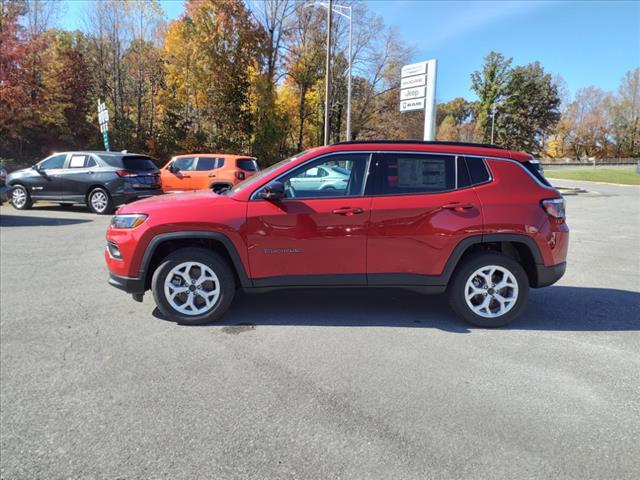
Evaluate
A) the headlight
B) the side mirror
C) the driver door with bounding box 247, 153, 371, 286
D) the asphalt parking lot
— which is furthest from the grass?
the headlight

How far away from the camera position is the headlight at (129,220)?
13.7 feet

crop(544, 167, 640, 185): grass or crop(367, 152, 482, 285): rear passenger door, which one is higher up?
crop(544, 167, 640, 185): grass

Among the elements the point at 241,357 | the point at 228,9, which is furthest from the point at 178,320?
the point at 228,9

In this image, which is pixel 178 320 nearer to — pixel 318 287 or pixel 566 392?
pixel 318 287

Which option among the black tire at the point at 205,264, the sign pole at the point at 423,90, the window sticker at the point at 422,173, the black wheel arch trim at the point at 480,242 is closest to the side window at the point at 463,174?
the window sticker at the point at 422,173

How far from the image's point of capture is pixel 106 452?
242cm

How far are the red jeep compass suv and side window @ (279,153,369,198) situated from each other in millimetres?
11

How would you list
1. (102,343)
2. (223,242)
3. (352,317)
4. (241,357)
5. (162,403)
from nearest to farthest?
1. (162,403)
2. (241,357)
3. (102,343)
4. (223,242)
5. (352,317)

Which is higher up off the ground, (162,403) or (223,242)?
(223,242)

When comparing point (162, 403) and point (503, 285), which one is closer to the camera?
point (162, 403)

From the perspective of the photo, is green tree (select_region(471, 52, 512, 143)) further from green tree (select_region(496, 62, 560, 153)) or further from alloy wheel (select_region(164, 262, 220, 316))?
alloy wheel (select_region(164, 262, 220, 316))

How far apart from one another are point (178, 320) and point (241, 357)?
1.03 metres

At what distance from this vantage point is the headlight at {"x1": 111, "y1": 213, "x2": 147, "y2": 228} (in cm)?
418

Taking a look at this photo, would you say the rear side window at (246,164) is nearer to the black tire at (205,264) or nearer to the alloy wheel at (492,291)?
the black tire at (205,264)
